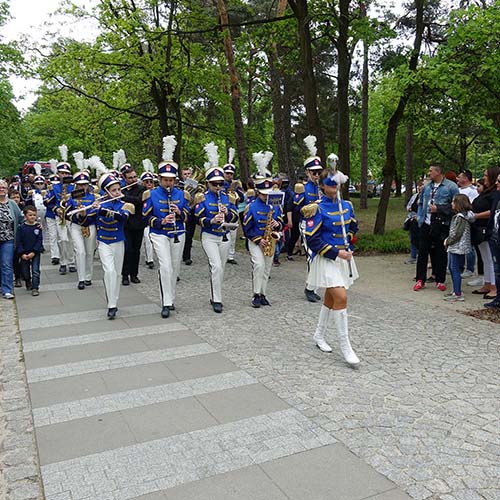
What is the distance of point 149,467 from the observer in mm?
3785

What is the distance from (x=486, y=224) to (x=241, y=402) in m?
6.47

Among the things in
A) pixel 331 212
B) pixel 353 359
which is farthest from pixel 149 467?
pixel 331 212

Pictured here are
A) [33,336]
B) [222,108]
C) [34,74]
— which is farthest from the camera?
[222,108]

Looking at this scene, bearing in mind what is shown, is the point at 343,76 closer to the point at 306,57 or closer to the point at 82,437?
the point at 306,57

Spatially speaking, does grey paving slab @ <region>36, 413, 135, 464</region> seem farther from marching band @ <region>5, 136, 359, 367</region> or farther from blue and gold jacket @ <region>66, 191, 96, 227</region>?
blue and gold jacket @ <region>66, 191, 96, 227</region>

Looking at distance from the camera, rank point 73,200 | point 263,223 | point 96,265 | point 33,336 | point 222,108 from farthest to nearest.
Answer: 1. point 222,108
2. point 96,265
3. point 73,200
4. point 263,223
5. point 33,336

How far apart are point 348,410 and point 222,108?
19708 mm

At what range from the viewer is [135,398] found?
5.06 m

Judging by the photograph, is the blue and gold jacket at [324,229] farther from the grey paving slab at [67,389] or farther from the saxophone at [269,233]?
the grey paving slab at [67,389]

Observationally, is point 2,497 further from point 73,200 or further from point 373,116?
point 373,116

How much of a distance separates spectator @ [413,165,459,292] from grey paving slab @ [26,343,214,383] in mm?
5253

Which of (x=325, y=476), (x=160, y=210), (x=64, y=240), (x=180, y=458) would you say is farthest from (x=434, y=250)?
(x=64, y=240)

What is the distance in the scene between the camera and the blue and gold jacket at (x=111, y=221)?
807cm

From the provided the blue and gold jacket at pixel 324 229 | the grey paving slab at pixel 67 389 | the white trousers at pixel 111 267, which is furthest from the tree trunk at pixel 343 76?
the grey paving slab at pixel 67 389
